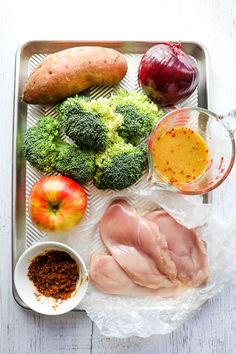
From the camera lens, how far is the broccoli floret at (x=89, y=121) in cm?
137

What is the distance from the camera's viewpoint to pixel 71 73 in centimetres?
139

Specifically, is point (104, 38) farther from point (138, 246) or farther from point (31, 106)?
point (138, 246)

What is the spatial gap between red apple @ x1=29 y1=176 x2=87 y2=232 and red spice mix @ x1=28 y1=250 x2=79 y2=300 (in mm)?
89

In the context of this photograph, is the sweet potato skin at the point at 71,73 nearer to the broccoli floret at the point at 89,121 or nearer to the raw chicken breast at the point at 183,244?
the broccoli floret at the point at 89,121

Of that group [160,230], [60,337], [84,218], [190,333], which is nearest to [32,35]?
[84,218]

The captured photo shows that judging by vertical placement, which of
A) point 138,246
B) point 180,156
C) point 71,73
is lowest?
point 138,246

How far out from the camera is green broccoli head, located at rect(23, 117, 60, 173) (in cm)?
141

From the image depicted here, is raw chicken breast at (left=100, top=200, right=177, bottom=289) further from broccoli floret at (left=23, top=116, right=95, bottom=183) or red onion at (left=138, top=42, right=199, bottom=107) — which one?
red onion at (left=138, top=42, right=199, bottom=107)

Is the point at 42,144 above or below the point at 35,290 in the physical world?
above

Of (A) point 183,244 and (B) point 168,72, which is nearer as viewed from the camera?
(B) point 168,72

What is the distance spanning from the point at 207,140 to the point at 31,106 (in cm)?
51

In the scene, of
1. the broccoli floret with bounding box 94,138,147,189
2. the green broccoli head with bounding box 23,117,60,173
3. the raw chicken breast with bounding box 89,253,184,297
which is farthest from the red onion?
the raw chicken breast with bounding box 89,253,184,297

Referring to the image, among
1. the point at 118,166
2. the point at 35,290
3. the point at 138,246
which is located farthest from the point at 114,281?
the point at 118,166

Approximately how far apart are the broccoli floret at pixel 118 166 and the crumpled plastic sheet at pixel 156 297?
73mm
